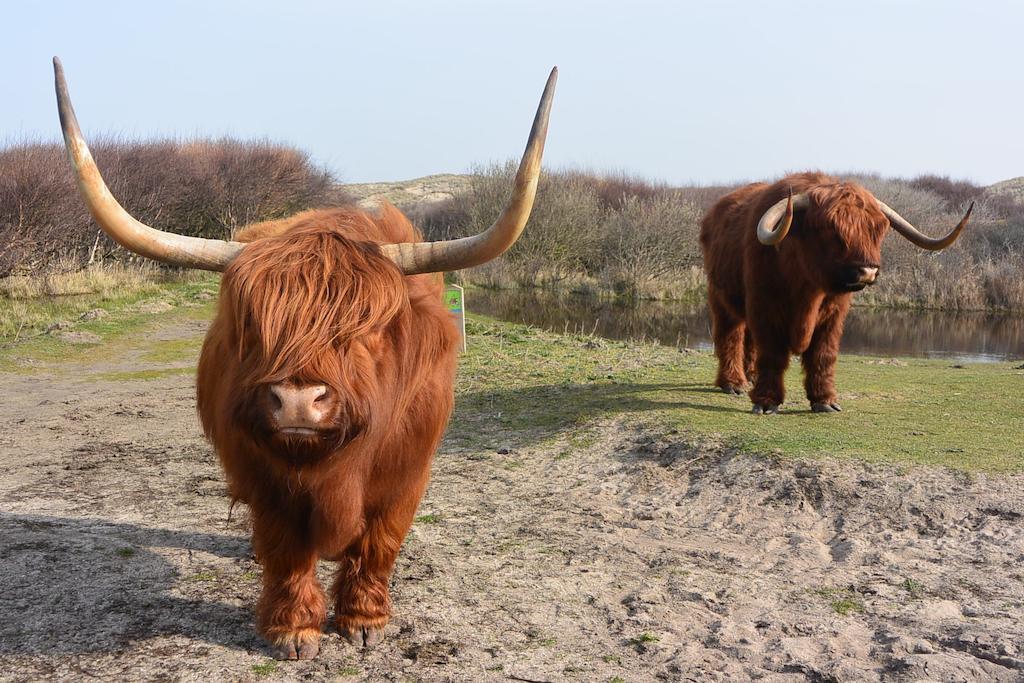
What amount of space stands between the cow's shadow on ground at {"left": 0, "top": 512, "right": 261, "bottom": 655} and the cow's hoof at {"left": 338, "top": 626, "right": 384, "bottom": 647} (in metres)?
0.33

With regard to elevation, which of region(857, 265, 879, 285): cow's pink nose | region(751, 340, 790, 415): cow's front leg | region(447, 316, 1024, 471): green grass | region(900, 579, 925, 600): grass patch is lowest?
region(900, 579, 925, 600): grass patch

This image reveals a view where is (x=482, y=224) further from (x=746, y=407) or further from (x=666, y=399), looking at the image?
(x=746, y=407)

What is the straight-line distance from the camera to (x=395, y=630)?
3.50 m

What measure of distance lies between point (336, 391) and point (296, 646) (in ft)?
3.66

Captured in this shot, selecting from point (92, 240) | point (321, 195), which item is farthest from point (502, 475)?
point (321, 195)

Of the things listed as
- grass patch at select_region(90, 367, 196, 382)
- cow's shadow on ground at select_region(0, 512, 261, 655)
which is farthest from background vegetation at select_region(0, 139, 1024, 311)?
cow's shadow on ground at select_region(0, 512, 261, 655)

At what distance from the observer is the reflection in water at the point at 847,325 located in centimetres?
1630

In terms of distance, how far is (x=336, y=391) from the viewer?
2.70m

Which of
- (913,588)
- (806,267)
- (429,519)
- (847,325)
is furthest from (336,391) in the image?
(847,325)

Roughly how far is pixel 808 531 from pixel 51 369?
892 centimetres

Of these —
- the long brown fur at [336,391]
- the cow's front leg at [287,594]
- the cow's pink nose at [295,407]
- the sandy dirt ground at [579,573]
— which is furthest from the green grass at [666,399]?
the cow's pink nose at [295,407]

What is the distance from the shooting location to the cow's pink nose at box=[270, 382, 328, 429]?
2.60 m

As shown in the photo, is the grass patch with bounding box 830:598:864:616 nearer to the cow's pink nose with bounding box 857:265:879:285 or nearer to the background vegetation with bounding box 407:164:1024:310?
the cow's pink nose with bounding box 857:265:879:285

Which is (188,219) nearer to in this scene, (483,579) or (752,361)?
(752,361)
